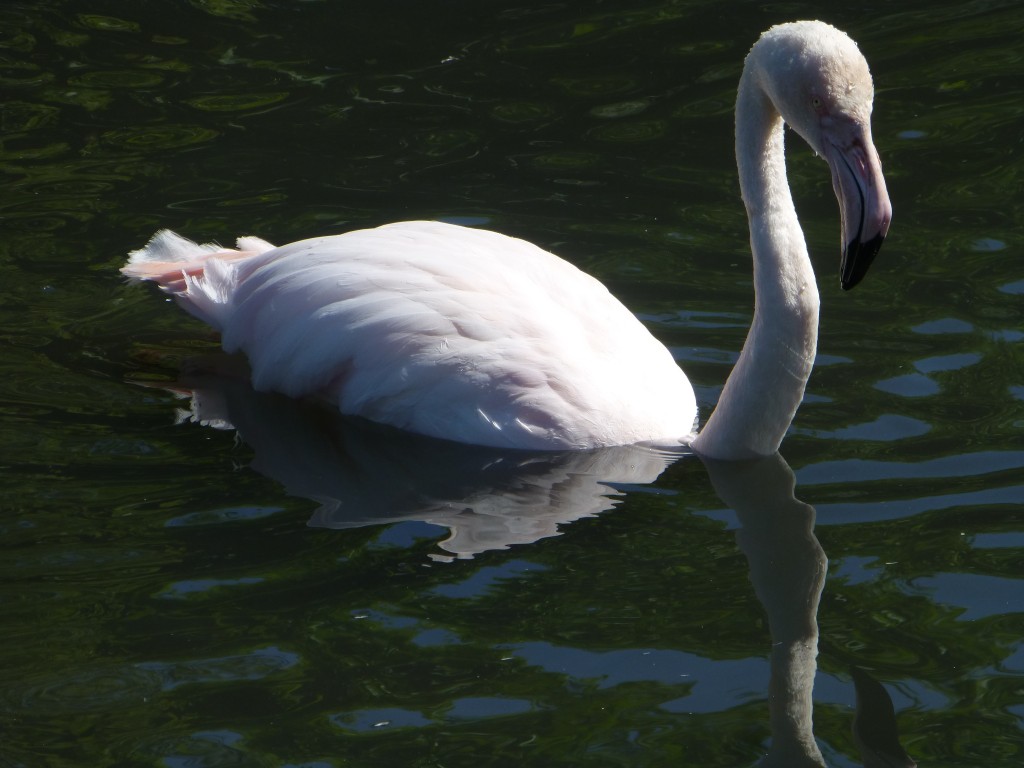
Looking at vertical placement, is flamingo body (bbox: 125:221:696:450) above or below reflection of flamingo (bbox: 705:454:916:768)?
above

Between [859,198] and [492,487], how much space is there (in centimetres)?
→ 161

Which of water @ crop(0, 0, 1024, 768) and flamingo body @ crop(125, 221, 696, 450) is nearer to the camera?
water @ crop(0, 0, 1024, 768)

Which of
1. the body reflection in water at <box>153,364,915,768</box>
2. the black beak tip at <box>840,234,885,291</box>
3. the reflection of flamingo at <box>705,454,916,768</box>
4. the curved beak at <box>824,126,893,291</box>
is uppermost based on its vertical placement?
the curved beak at <box>824,126,893,291</box>

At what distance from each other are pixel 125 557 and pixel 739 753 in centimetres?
213

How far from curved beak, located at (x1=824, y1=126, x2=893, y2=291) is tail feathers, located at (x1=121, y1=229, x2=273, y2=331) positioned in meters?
2.63

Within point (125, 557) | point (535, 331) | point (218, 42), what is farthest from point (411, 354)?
point (218, 42)

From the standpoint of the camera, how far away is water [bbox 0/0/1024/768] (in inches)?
170

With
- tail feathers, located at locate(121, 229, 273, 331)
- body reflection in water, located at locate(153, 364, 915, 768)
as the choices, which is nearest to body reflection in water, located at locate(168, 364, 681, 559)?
body reflection in water, located at locate(153, 364, 915, 768)

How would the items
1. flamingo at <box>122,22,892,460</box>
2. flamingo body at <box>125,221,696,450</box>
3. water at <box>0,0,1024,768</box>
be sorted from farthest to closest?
flamingo body at <box>125,221,696,450</box>
flamingo at <box>122,22,892,460</box>
water at <box>0,0,1024,768</box>

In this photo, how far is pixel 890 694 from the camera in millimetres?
4324

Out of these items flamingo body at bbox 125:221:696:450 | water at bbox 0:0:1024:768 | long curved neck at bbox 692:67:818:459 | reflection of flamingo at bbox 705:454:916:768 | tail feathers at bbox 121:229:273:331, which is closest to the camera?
reflection of flamingo at bbox 705:454:916:768

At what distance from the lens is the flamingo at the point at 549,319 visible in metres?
5.10

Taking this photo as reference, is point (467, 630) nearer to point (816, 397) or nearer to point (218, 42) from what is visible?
point (816, 397)

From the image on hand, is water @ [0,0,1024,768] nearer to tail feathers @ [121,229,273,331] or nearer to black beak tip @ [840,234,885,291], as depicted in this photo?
tail feathers @ [121,229,273,331]
